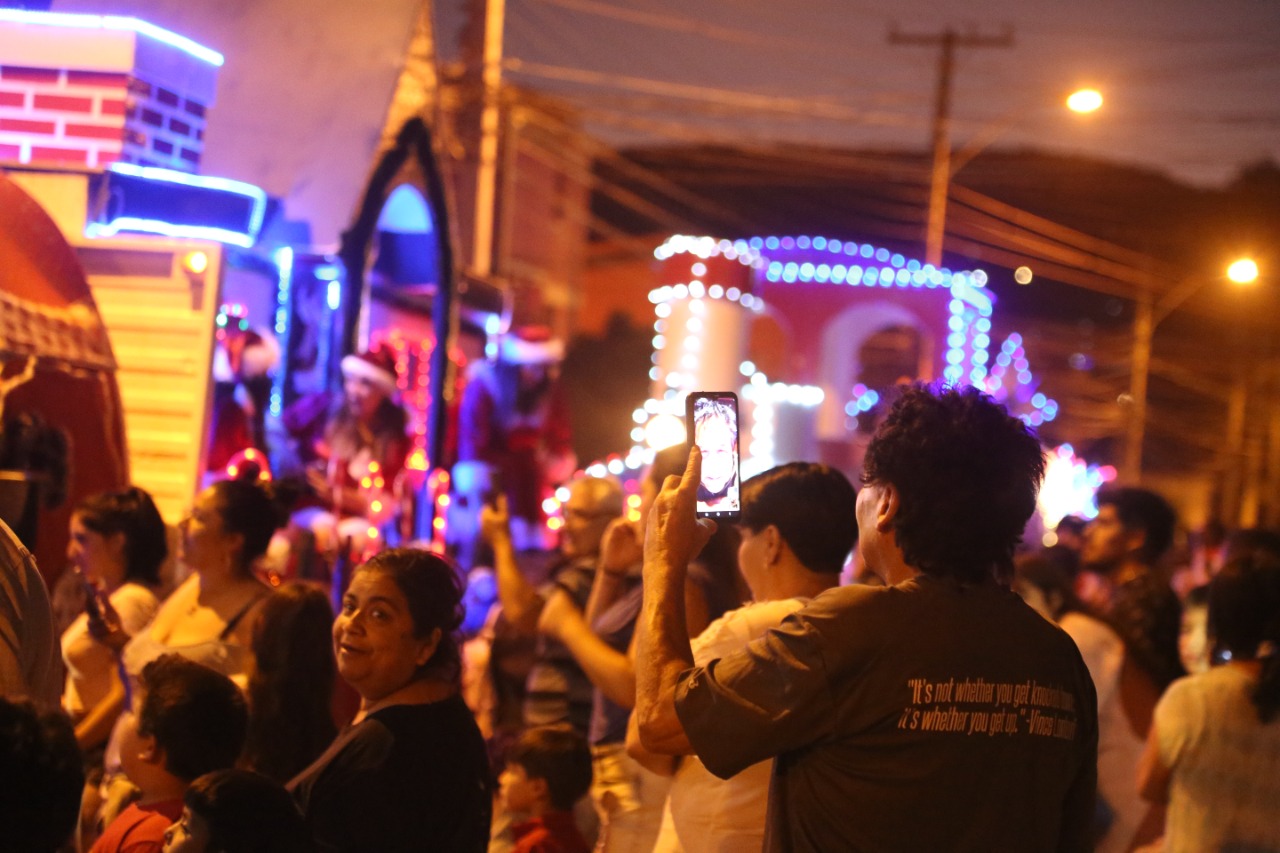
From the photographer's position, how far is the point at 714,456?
10.4ft

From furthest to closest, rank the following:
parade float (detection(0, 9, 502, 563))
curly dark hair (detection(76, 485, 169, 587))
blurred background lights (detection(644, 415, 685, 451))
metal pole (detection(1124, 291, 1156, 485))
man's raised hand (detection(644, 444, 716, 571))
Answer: metal pole (detection(1124, 291, 1156, 485)) → blurred background lights (detection(644, 415, 685, 451)) → parade float (detection(0, 9, 502, 563)) → curly dark hair (detection(76, 485, 169, 587)) → man's raised hand (detection(644, 444, 716, 571))

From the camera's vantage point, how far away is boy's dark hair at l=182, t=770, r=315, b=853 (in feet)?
10.4

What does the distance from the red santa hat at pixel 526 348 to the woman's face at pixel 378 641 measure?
30.1ft

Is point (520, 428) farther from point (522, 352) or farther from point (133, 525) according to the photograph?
point (133, 525)

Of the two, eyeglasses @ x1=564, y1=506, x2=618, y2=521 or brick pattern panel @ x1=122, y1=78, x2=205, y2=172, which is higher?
brick pattern panel @ x1=122, y1=78, x2=205, y2=172

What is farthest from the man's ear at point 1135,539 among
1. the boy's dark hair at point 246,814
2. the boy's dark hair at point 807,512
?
the boy's dark hair at point 246,814

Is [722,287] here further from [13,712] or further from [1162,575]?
[13,712]

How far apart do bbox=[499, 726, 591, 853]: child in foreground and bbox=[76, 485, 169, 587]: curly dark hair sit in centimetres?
168

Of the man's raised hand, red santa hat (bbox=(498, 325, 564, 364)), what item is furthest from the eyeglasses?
red santa hat (bbox=(498, 325, 564, 364))

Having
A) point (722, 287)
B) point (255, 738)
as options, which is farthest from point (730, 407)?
point (722, 287)

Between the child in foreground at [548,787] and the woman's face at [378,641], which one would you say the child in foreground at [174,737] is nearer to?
the woman's face at [378,641]

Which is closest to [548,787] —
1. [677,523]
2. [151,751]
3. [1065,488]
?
[151,751]

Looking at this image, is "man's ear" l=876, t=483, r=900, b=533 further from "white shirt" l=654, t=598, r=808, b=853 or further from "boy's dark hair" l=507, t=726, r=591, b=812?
"boy's dark hair" l=507, t=726, r=591, b=812

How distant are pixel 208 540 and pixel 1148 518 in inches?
170
